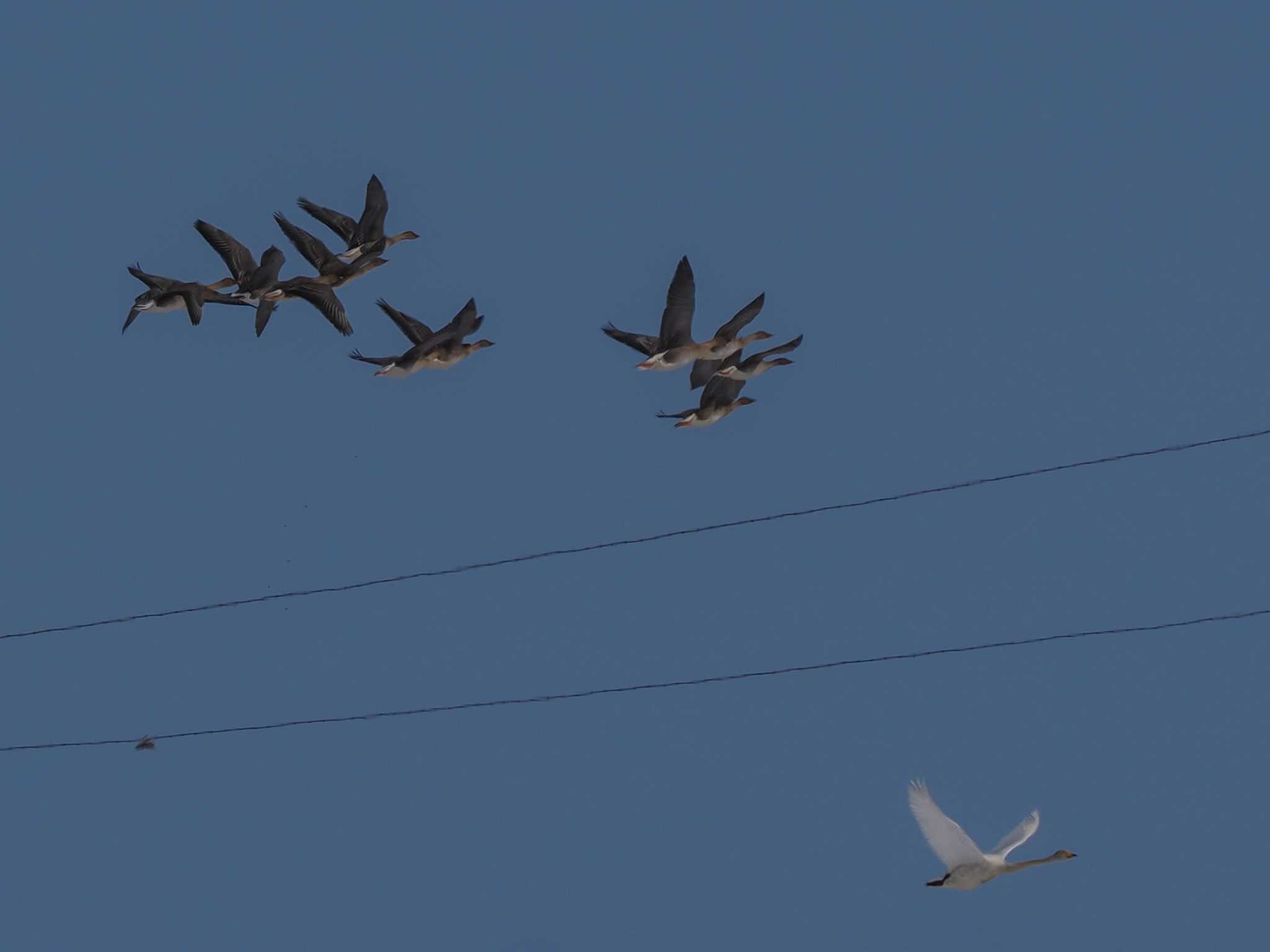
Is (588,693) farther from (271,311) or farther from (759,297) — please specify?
(271,311)

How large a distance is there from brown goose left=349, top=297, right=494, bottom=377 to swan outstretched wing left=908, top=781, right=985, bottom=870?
814 cm

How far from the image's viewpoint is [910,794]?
2300 centimetres

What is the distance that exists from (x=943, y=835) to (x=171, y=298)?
1179 cm

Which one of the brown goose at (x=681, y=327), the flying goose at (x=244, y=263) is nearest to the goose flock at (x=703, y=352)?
the brown goose at (x=681, y=327)

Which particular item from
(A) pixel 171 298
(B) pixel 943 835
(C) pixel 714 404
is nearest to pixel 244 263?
(A) pixel 171 298

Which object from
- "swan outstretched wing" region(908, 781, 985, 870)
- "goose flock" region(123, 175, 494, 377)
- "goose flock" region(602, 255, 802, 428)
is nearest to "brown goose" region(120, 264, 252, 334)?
"goose flock" region(123, 175, 494, 377)

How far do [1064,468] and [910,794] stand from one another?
198 inches

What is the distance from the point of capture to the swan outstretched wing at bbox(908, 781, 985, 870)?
74.7 feet

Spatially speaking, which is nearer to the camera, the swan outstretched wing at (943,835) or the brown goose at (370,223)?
the swan outstretched wing at (943,835)

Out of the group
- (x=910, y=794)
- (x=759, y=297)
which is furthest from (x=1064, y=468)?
(x=759, y=297)

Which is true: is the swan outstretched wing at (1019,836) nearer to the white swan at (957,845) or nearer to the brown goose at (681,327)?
the white swan at (957,845)

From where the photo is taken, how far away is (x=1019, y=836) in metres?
23.2

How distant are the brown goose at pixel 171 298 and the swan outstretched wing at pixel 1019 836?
11.5 meters

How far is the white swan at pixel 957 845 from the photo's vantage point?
22.8m
